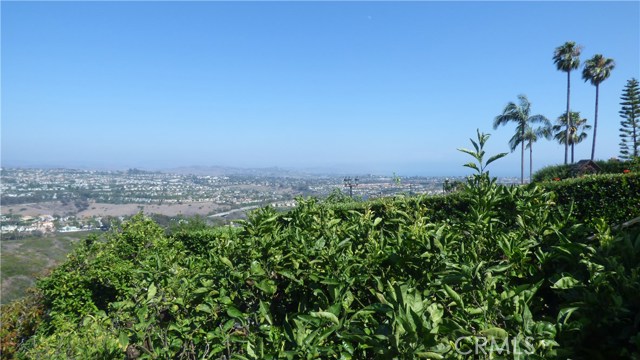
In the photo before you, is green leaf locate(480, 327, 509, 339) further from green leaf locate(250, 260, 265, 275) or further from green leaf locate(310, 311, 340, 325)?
green leaf locate(250, 260, 265, 275)

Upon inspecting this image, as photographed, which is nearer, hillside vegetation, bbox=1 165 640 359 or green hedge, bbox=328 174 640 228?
hillside vegetation, bbox=1 165 640 359

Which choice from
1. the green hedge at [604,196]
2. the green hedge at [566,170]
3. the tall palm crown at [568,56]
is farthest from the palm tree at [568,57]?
the green hedge at [604,196]

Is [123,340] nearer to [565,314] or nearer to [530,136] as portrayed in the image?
[565,314]

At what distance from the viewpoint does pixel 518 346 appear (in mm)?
1088

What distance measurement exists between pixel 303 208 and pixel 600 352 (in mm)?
1927

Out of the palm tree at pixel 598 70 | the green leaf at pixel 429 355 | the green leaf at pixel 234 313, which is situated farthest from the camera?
the palm tree at pixel 598 70

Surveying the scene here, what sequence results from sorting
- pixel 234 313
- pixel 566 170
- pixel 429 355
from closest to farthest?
pixel 429 355, pixel 234 313, pixel 566 170

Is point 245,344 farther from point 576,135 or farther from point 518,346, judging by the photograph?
point 576,135

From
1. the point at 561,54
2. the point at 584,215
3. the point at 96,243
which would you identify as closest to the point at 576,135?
the point at 561,54

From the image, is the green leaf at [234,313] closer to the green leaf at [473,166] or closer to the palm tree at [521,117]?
the green leaf at [473,166]

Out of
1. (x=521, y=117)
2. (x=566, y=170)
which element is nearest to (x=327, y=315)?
(x=566, y=170)

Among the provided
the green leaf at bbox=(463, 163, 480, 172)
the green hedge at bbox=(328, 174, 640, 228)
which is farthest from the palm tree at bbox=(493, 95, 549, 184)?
the green leaf at bbox=(463, 163, 480, 172)

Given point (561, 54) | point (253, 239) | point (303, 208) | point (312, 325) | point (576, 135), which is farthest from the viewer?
point (576, 135)

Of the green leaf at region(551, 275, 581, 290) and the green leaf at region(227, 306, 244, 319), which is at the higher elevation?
the green leaf at region(551, 275, 581, 290)
